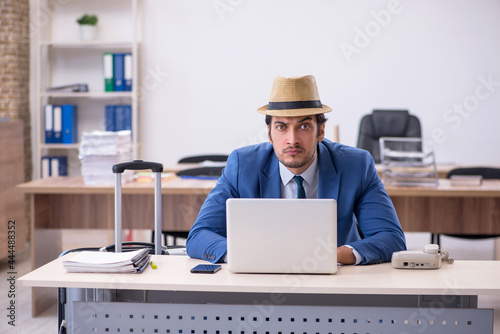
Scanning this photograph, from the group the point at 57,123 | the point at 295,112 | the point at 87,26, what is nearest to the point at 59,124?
the point at 57,123

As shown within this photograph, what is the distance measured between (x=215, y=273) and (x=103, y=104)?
14.4 feet

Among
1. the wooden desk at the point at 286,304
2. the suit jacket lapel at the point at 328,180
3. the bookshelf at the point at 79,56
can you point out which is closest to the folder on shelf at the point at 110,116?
the bookshelf at the point at 79,56

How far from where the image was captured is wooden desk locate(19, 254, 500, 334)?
66.9 inches

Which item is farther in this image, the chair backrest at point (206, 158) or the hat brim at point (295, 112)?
the chair backrest at point (206, 158)

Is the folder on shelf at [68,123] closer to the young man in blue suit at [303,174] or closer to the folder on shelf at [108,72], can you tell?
the folder on shelf at [108,72]

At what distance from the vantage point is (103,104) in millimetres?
5934

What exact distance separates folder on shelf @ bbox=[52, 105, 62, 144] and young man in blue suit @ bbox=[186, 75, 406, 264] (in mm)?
3654

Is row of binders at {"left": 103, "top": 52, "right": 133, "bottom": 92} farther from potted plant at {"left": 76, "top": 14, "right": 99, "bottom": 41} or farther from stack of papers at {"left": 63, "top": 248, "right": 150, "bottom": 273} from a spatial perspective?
stack of papers at {"left": 63, "top": 248, "right": 150, "bottom": 273}

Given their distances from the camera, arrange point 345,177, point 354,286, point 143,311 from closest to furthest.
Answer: point 354,286
point 143,311
point 345,177

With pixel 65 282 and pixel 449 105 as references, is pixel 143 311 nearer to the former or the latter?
pixel 65 282

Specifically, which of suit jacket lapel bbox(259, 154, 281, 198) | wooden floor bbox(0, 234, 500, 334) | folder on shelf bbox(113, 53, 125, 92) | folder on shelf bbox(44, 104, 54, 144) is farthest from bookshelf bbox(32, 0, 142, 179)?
suit jacket lapel bbox(259, 154, 281, 198)

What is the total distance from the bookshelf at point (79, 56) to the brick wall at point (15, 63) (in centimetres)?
10

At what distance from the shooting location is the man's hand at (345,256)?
1966 mm

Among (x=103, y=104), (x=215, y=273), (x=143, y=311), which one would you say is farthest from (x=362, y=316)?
(x=103, y=104)
